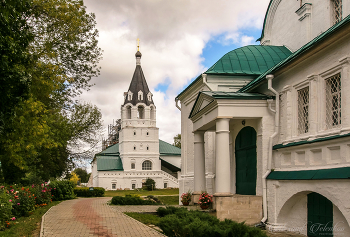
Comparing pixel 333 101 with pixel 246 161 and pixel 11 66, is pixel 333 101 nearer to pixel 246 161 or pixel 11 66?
pixel 246 161

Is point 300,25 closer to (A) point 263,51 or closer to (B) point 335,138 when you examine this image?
(A) point 263,51

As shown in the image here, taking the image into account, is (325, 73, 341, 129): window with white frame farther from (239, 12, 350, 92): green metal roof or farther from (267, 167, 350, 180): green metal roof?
(267, 167, 350, 180): green metal roof

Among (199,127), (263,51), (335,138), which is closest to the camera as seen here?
(335,138)

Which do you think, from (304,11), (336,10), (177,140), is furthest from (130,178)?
(336,10)

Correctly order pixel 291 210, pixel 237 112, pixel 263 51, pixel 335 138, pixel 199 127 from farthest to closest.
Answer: pixel 263 51 → pixel 199 127 → pixel 237 112 → pixel 291 210 → pixel 335 138

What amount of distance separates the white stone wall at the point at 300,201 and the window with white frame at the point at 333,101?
1516 mm

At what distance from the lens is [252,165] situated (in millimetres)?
12695

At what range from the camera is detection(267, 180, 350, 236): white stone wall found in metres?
8.02

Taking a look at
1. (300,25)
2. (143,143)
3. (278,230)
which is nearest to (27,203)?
(278,230)

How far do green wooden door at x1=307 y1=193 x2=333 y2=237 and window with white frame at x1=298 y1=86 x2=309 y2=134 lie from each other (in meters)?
1.80

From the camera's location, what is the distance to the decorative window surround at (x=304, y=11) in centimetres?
1416

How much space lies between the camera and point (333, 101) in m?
9.31

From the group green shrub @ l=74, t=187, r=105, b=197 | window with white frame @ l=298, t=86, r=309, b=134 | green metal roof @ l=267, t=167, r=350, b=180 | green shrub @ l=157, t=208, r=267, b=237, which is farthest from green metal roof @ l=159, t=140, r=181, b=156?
green shrub @ l=157, t=208, r=267, b=237

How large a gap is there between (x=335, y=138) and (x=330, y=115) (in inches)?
38.7
